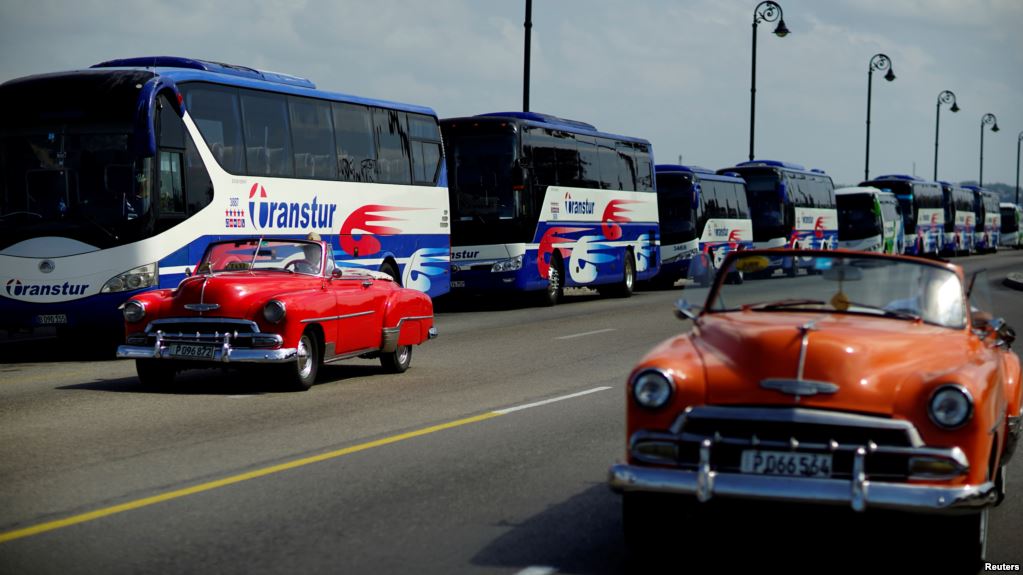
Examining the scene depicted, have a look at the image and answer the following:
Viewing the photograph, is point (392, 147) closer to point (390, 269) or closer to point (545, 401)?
point (390, 269)

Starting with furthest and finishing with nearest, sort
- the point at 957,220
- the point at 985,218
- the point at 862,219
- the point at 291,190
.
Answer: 1. the point at 985,218
2. the point at 957,220
3. the point at 862,219
4. the point at 291,190

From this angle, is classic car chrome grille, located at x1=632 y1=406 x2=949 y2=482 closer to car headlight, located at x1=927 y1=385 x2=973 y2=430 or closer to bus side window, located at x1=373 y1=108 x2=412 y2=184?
car headlight, located at x1=927 y1=385 x2=973 y2=430

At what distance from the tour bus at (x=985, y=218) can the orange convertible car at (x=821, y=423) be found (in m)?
79.5

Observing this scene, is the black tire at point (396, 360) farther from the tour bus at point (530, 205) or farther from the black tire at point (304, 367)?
the tour bus at point (530, 205)

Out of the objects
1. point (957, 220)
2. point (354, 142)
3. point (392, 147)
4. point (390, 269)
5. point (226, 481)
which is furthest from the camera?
point (957, 220)

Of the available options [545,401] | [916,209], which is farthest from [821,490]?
[916,209]

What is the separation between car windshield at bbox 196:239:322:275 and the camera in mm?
14094

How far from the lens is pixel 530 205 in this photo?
1144 inches

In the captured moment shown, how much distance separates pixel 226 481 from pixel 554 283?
73.6 feet

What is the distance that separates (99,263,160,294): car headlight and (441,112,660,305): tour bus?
37.7ft

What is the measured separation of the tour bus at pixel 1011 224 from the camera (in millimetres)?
107688

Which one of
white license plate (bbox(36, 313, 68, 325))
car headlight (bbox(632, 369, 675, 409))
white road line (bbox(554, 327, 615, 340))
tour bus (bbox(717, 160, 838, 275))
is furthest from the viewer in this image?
tour bus (bbox(717, 160, 838, 275))

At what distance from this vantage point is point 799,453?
19.7ft

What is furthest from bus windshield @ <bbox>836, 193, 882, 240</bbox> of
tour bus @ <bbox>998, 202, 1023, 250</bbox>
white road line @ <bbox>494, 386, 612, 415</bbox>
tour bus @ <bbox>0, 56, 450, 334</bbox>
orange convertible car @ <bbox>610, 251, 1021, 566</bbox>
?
orange convertible car @ <bbox>610, 251, 1021, 566</bbox>
